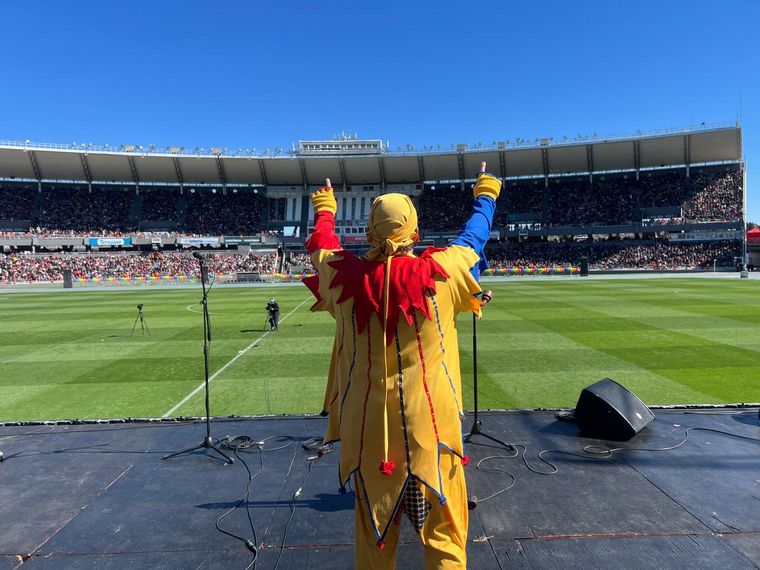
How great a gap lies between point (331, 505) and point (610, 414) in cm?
328

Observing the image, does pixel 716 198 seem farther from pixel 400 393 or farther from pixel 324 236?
pixel 400 393

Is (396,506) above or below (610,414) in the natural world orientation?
above

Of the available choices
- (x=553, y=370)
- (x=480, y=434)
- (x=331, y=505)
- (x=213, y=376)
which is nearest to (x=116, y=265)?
(x=213, y=376)

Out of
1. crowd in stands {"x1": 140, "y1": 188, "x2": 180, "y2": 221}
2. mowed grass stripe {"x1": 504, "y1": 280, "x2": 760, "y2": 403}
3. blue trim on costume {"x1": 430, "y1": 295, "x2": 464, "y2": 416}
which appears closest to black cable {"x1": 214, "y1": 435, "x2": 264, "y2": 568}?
blue trim on costume {"x1": 430, "y1": 295, "x2": 464, "y2": 416}

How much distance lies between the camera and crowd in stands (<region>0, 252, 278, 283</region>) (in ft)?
152

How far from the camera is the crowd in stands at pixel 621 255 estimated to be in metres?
46.8

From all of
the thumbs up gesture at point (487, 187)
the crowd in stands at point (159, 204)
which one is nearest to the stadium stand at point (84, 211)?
the crowd in stands at point (159, 204)

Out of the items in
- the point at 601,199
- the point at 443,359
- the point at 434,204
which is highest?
the point at 434,204

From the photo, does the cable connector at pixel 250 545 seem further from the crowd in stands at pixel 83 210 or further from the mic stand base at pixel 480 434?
the crowd in stands at pixel 83 210

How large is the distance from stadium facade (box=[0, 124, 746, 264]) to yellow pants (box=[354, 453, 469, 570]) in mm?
49648

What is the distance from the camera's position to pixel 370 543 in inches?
94.7

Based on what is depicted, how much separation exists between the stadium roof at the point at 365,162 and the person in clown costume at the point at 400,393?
52.3 meters

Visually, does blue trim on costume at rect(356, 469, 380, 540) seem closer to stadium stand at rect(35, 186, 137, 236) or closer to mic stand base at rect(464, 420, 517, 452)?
mic stand base at rect(464, 420, 517, 452)

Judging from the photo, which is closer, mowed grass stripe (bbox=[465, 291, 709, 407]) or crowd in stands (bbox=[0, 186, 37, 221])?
mowed grass stripe (bbox=[465, 291, 709, 407])
